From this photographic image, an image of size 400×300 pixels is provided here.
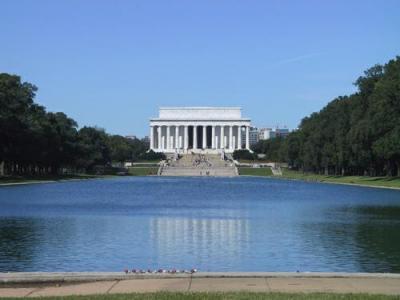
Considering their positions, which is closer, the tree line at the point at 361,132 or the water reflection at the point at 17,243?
the water reflection at the point at 17,243

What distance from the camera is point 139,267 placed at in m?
20.0

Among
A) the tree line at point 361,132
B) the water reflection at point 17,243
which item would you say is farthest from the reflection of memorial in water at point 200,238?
the tree line at point 361,132

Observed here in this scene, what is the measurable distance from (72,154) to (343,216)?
281 ft

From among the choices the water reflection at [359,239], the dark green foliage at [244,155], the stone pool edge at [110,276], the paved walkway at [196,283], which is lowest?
the water reflection at [359,239]

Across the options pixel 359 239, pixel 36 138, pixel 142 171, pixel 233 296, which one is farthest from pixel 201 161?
pixel 233 296

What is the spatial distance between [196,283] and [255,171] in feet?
457

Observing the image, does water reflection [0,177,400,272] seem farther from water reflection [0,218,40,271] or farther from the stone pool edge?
the stone pool edge

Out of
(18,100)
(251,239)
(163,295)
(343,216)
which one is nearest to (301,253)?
(251,239)

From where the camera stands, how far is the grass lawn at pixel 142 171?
152 m

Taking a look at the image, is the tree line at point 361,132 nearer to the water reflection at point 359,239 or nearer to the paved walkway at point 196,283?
the water reflection at point 359,239

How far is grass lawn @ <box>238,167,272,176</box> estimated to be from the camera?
150 m

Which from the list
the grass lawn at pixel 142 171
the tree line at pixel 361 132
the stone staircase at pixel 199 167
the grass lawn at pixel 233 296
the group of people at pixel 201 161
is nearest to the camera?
the grass lawn at pixel 233 296

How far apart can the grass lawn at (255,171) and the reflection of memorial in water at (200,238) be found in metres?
113

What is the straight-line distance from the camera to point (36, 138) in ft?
304
